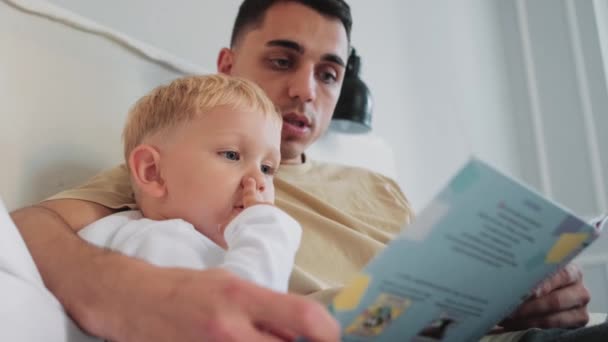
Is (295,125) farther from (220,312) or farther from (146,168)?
(220,312)

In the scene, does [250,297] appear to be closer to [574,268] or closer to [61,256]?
[61,256]

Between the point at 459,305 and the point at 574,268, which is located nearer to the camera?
the point at 459,305

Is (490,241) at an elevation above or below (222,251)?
above

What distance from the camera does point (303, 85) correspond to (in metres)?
1.22

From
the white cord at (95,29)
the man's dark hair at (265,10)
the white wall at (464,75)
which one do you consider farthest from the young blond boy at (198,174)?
the man's dark hair at (265,10)

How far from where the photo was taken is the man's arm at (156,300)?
427 mm

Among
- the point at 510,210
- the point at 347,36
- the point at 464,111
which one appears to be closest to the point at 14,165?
the point at 510,210

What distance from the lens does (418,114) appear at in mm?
2203

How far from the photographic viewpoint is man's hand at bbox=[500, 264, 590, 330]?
Result: 2.82 ft

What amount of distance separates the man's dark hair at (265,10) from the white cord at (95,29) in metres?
0.16

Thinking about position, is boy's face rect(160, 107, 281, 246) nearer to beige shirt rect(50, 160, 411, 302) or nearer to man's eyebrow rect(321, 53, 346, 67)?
beige shirt rect(50, 160, 411, 302)

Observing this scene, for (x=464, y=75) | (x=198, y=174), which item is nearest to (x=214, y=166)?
(x=198, y=174)

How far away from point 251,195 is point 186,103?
18cm

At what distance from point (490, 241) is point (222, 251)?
31cm
